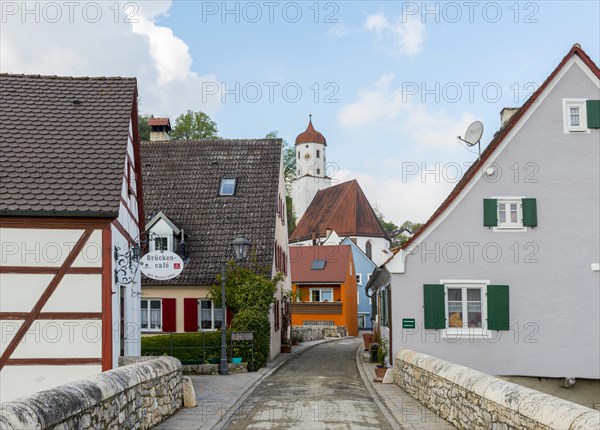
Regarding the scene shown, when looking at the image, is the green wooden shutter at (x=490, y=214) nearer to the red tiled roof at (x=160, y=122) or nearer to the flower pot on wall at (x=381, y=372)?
the flower pot on wall at (x=381, y=372)

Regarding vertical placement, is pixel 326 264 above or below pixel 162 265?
above

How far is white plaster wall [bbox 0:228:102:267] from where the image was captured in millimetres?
14164

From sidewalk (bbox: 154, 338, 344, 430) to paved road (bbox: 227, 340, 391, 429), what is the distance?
0.22 m

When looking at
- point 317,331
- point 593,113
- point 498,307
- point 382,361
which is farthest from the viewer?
point 317,331

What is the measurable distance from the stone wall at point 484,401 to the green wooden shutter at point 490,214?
502 centimetres

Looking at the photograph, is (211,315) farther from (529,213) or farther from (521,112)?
(521,112)

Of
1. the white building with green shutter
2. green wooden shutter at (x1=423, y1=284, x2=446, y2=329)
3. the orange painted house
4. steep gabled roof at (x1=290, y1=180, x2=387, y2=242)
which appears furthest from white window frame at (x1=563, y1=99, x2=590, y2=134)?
steep gabled roof at (x1=290, y1=180, x2=387, y2=242)

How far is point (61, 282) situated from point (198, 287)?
11.7 m

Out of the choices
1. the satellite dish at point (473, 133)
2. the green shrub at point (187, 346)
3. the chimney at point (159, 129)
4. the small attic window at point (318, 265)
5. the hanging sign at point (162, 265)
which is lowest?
the green shrub at point (187, 346)

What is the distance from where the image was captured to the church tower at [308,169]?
9525 centimetres

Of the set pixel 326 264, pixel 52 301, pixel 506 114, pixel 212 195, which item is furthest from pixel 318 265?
pixel 52 301

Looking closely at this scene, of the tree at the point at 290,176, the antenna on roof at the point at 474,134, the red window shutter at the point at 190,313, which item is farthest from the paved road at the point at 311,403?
the tree at the point at 290,176

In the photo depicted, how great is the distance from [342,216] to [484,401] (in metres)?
67.5

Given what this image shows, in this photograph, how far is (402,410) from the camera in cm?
1412
